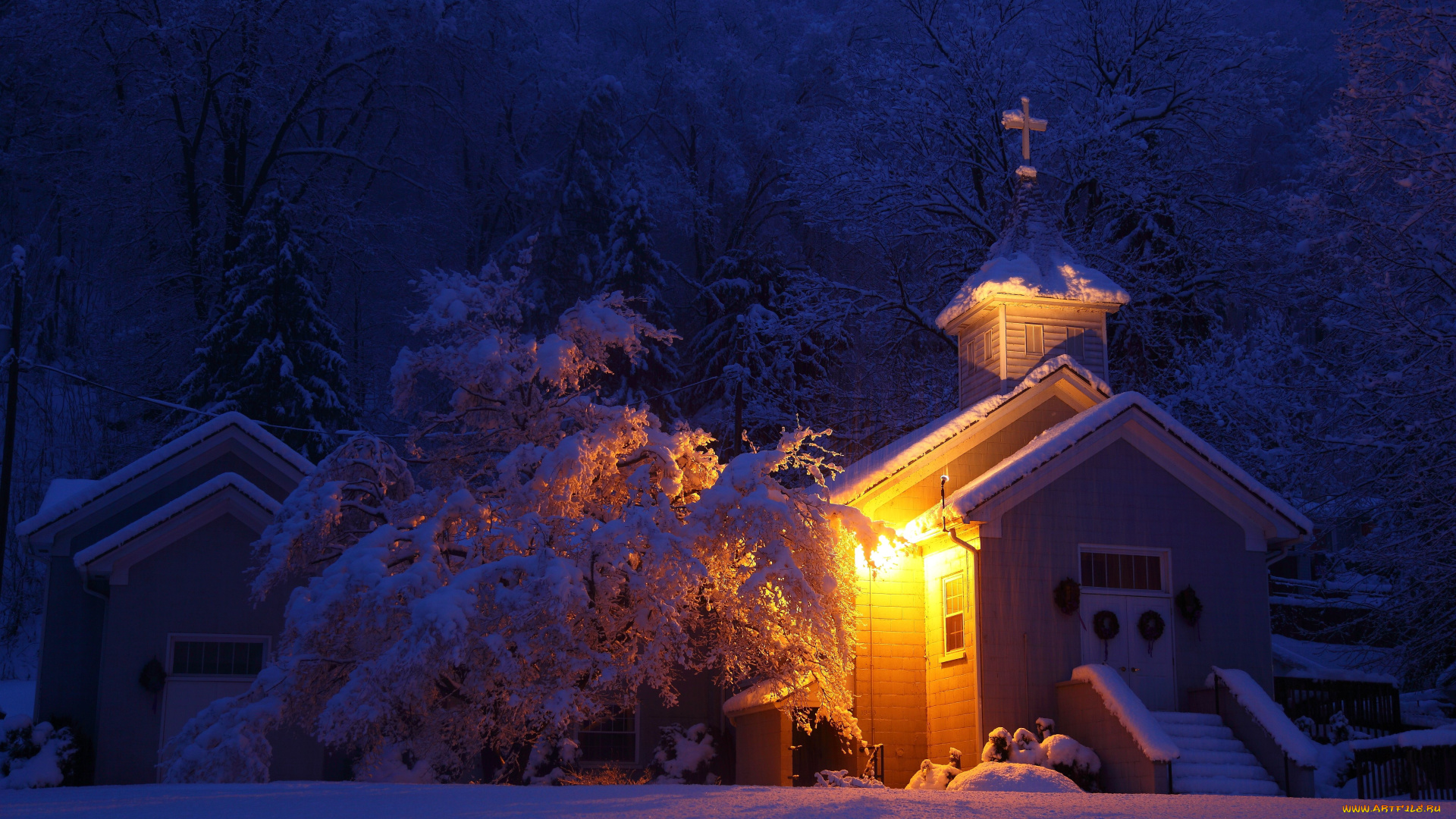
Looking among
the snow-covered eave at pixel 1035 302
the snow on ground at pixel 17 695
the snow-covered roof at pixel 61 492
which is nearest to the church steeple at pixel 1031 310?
the snow-covered eave at pixel 1035 302

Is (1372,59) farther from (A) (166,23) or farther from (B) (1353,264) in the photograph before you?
(A) (166,23)

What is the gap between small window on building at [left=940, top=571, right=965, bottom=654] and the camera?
16594 mm

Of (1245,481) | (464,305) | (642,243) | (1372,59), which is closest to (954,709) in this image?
(1245,481)

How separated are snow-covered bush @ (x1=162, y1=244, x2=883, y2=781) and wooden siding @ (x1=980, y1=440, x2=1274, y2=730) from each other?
2642mm

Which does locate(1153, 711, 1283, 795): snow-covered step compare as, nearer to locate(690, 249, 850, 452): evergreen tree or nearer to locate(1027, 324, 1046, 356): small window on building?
locate(1027, 324, 1046, 356): small window on building

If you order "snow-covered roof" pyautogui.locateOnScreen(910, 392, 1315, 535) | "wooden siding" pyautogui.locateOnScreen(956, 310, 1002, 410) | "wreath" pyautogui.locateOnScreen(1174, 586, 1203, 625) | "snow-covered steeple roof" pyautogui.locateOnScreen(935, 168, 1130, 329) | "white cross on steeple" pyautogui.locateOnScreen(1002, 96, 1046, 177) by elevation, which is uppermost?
"white cross on steeple" pyautogui.locateOnScreen(1002, 96, 1046, 177)

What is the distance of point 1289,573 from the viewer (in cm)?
3694

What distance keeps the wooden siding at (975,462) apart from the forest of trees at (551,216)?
5607mm

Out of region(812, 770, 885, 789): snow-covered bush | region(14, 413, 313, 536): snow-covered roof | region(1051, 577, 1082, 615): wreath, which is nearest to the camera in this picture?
region(812, 770, 885, 789): snow-covered bush

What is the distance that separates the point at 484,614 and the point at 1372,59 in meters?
16.0

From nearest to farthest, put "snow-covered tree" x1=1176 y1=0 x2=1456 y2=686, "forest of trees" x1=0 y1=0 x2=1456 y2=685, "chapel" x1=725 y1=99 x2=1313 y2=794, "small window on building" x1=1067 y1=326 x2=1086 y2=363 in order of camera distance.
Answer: "chapel" x1=725 y1=99 x2=1313 y2=794 < "snow-covered tree" x1=1176 y1=0 x2=1456 y2=686 < "small window on building" x1=1067 y1=326 x2=1086 y2=363 < "forest of trees" x1=0 y1=0 x2=1456 y2=685

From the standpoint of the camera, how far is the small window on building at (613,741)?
20.0 meters

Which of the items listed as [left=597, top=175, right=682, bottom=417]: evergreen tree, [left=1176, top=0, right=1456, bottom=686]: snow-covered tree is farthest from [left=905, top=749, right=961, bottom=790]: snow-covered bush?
[left=597, top=175, right=682, bottom=417]: evergreen tree

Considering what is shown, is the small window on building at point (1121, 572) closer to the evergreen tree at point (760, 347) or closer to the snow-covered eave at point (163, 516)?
the snow-covered eave at point (163, 516)
